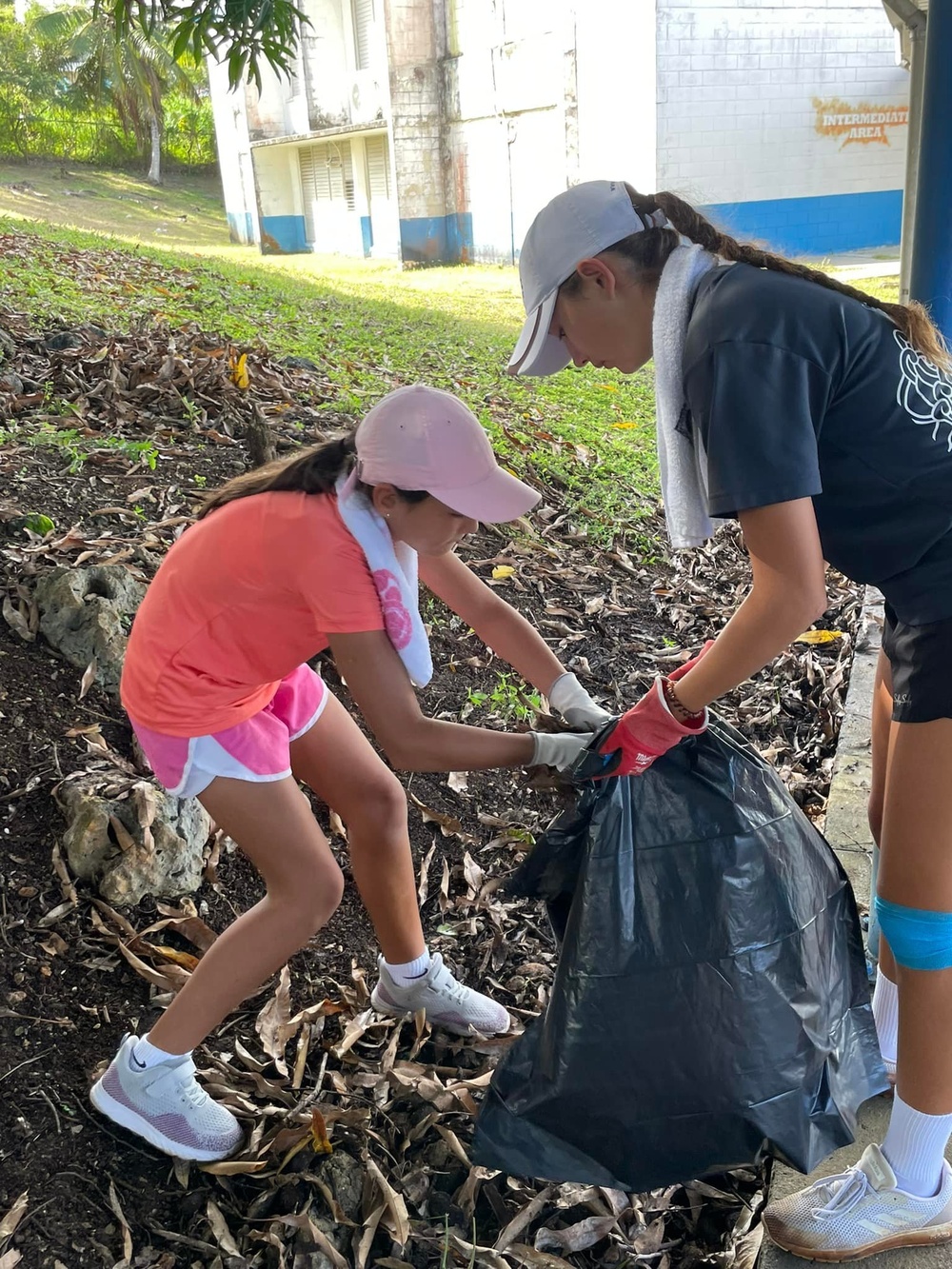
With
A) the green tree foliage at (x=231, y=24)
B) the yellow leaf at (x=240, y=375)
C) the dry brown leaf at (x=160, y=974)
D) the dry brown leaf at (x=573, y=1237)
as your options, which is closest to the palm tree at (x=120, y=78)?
the yellow leaf at (x=240, y=375)

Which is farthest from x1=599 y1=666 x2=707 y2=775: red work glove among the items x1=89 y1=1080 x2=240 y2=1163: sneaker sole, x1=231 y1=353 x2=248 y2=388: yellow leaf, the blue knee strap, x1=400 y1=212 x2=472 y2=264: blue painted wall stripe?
x1=400 y1=212 x2=472 y2=264: blue painted wall stripe

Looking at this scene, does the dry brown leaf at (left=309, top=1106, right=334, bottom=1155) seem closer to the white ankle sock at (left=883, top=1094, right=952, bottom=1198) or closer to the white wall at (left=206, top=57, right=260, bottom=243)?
the white ankle sock at (left=883, top=1094, right=952, bottom=1198)

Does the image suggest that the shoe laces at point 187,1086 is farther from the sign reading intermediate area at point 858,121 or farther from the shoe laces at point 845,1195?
the sign reading intermediate area at point 858,121

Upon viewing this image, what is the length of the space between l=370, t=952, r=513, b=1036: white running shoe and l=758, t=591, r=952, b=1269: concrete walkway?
71 cm

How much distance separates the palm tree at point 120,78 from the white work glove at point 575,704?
31637 mm

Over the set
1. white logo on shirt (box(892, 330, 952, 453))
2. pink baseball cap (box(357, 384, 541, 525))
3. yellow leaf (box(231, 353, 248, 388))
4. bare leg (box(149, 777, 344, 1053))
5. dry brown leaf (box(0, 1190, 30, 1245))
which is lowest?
dry brown leaf (box(0, 1190, 30, 1245))

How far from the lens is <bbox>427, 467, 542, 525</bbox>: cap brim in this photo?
6.46 ft

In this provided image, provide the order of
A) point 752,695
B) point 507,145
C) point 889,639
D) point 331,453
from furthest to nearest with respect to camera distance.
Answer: point 507,145 → point 752,695 → point 331,453 → point 889,639

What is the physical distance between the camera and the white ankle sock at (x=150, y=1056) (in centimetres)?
215

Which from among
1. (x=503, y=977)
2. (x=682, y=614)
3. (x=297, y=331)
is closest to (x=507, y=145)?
(x=297, y=331)

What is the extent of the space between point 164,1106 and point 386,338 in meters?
8.53

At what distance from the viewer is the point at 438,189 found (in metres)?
22.6

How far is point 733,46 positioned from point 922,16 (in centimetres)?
1314

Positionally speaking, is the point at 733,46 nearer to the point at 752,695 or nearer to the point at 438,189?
the point at 438,189
